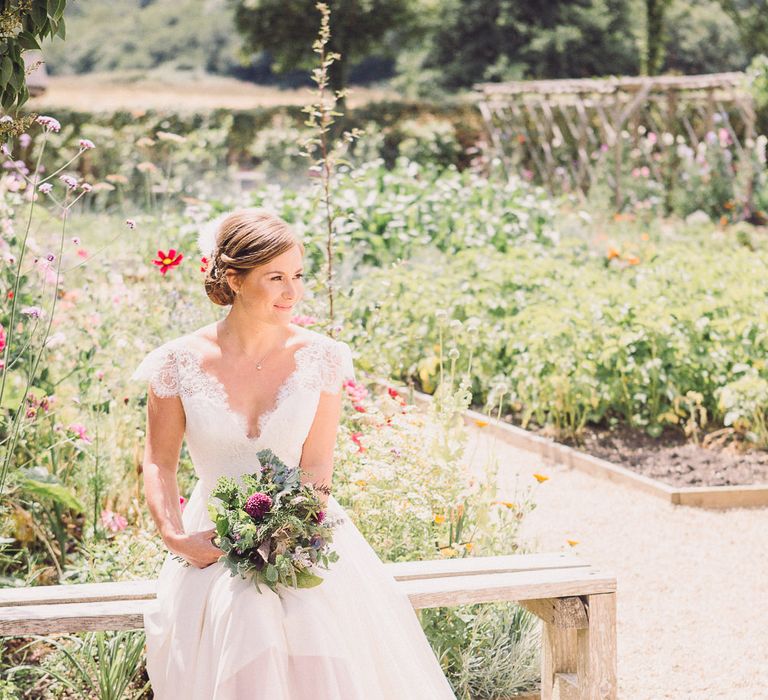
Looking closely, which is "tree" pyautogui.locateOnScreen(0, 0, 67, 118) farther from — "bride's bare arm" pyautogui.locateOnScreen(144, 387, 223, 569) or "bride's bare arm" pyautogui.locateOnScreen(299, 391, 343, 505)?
"bride's bare arm" pyautogui.locateOnScreen(299, 391, 343, 505)

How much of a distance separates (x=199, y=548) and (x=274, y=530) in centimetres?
25

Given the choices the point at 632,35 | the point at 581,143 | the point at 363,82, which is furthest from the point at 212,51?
the point at 581,143

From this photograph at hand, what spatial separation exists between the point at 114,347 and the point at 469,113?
46.1ft

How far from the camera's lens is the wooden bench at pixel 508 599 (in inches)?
87.0

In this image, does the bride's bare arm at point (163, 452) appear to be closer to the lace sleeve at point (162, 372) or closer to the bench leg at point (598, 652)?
the lace sleeve at point (162, 372)

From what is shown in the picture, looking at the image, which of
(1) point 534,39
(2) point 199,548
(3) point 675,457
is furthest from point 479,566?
(1) point 534,39

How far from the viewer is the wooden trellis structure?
12.0 m

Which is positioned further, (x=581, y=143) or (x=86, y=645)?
(x=581, y=143)

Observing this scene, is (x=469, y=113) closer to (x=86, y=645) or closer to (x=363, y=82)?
(x=86, y=645)

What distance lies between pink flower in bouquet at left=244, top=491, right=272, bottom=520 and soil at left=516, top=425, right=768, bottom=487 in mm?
3283

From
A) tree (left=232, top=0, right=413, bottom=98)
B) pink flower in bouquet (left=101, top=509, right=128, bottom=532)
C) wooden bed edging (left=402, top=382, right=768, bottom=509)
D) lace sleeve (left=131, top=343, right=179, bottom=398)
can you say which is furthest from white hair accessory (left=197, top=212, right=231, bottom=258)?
tree (left=232, top=0, right=413, bottom=98)

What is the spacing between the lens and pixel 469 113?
17906 millimetres

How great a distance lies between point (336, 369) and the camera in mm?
2457

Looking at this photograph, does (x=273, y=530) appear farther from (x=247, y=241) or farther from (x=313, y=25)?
(x=313, y=25)
